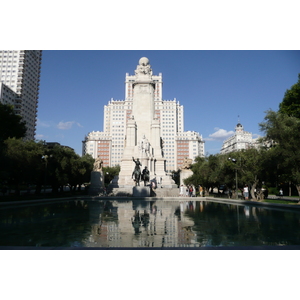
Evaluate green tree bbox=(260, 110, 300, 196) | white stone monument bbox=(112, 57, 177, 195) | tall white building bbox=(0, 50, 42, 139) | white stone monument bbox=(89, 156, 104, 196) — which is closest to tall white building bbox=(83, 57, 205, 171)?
tall white building bbox=(0, 50, 42, 139)

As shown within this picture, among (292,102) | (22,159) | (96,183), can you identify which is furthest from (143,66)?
(22,159)

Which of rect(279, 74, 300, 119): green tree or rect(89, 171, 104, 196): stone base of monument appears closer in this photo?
rect(279, 74, 300, 119): green tree

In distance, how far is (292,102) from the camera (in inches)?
1273

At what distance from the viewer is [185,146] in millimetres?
141625

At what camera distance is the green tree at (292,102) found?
31087 millimetres

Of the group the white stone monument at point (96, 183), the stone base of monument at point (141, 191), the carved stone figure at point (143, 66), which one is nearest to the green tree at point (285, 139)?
the stone base of monument at point (141, 191)

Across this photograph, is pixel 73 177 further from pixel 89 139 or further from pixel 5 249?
pixel 89 139

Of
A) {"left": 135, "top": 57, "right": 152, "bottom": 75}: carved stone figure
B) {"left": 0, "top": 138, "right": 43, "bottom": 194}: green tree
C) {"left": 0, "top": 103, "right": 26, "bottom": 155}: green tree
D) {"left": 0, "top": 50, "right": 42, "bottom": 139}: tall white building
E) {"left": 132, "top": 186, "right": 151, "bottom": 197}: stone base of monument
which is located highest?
{"left": 0, "top": 50, "right": 42, "bottom": 139}: tall white building

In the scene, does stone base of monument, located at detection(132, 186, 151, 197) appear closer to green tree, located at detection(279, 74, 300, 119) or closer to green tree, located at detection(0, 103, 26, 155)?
green tree, located at detection(279, 74, 300, 119)

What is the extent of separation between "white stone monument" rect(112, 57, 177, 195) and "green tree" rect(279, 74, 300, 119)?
1913cm

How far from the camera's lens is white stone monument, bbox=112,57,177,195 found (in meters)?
41.0

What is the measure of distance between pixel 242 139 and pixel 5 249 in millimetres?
172527

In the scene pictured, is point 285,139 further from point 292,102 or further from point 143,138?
point 143,138

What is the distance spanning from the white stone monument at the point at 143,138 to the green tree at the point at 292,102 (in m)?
19.1
